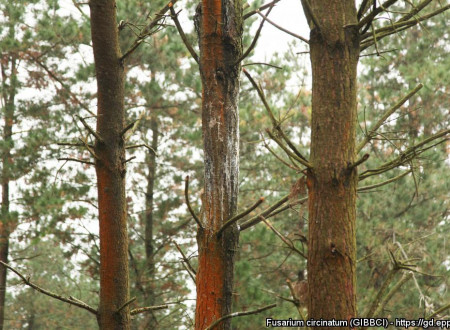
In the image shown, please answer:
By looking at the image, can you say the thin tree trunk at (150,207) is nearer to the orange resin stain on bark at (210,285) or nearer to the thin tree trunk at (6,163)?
the thin tree trunk at (6,163)

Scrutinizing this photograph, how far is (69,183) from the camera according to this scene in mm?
9008

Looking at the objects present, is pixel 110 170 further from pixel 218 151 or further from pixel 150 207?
pixel 150 207

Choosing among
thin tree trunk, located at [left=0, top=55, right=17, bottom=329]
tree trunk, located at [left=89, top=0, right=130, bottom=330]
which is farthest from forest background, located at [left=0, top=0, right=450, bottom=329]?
tree trunk, located at [left=89, top=0, right=130, bottom=330]

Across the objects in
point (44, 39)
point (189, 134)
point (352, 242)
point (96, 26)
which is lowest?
point (352, 242)

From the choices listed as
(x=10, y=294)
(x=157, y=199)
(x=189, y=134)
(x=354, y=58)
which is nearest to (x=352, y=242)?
(x=354, y=58)

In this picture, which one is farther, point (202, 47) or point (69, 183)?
point (69, 183)

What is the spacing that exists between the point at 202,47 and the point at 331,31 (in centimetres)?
76

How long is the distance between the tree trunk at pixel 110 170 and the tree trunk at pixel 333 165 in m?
1.29

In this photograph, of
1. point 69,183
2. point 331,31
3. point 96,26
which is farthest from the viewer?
point 69,183

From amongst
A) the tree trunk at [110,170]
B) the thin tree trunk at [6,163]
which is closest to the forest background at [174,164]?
the thin tree trunk at [6,163]

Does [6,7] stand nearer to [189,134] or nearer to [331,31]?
[189,134]

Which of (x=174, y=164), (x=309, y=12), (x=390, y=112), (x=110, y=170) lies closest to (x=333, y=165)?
(x=390, y=112)

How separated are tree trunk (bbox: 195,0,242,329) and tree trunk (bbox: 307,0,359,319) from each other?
548 millimetres

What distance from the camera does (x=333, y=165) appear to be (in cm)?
189
